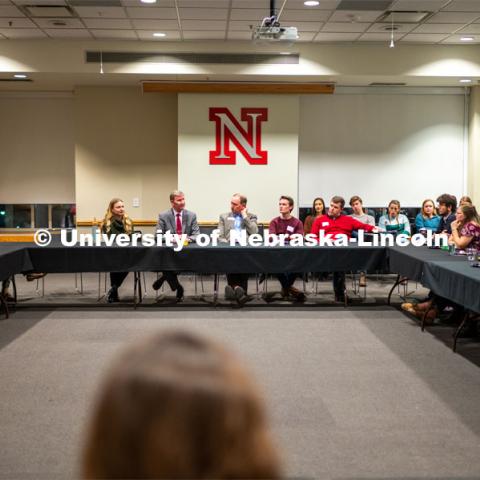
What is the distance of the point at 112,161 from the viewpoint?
987 centimetres

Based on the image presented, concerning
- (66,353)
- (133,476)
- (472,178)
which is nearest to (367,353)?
(66,353)

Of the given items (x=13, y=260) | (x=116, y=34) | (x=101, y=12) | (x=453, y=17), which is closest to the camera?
(x=13, y=260)

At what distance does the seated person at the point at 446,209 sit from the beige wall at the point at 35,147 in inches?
219

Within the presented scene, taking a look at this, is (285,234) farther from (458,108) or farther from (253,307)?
(458,108)

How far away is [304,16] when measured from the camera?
729 centimetres

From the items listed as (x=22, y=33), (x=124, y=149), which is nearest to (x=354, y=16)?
(x=22, y=33)

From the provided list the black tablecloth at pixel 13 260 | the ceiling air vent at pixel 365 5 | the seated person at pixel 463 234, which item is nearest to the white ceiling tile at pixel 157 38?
the ceiling air vent at pixel 365 5

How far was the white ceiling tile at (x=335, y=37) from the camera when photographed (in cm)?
807

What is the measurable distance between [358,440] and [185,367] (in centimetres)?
302

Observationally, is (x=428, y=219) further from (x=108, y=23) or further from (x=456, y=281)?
(x=108, y=23)

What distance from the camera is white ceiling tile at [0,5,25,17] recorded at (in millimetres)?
6965

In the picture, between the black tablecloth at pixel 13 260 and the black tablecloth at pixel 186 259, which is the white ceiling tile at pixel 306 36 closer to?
the black tablecloth at pixel 186 259

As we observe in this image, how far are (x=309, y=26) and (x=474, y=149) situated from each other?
3.34m

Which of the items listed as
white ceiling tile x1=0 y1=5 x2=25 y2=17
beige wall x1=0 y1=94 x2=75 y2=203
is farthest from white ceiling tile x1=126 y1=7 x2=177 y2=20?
beige wall x1=0 y1=94 x2=75 y2=203
